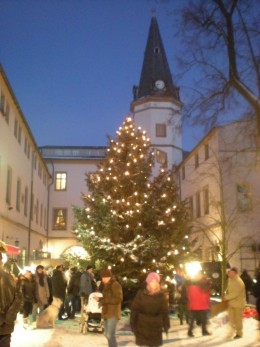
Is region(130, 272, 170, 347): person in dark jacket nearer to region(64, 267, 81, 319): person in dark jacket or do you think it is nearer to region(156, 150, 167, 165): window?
region(64, 267, 81, 319): person in dark jacket

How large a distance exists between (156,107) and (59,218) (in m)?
16.6

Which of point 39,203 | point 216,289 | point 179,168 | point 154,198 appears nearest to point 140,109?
point 179,168

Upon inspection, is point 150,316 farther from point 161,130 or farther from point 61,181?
point 61,181

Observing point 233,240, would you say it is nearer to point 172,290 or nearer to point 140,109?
point 172,290

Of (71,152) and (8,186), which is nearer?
(8,186)

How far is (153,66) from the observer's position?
60531mm

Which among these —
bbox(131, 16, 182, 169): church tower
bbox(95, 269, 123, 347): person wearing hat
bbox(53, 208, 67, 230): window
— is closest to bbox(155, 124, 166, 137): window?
bbox(131, 16, 182, 169): church tower

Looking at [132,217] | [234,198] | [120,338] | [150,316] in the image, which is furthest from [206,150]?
[150,316]

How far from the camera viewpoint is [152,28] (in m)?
63.4

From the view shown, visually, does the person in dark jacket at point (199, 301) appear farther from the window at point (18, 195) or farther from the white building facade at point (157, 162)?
the window at point (18, 195)

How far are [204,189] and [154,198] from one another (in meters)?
18.6

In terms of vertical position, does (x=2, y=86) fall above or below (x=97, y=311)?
above

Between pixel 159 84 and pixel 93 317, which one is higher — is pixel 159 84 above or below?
above

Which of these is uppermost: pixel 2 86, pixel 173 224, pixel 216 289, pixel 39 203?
pixel 2 86
